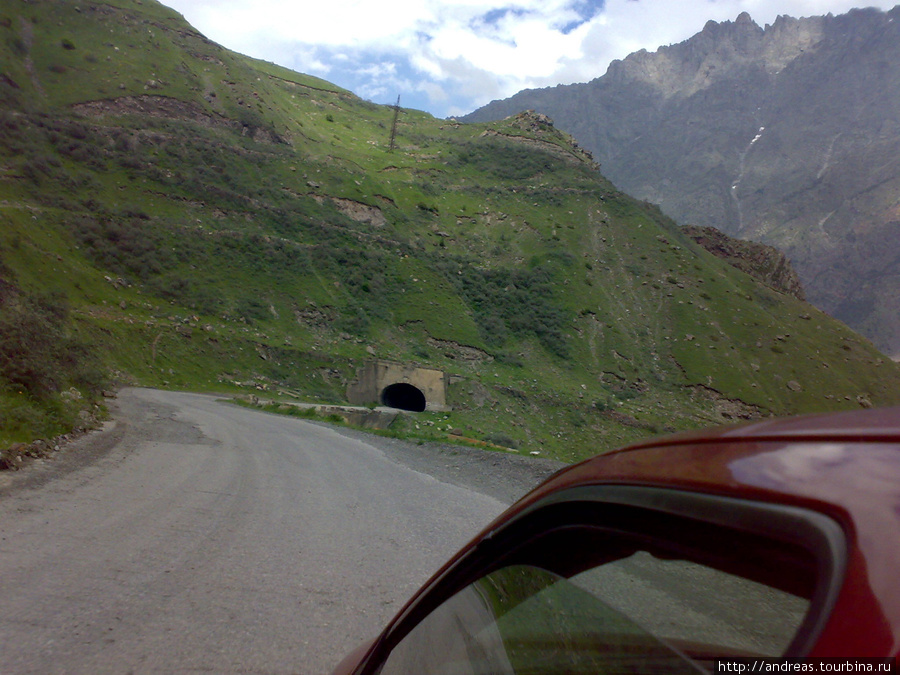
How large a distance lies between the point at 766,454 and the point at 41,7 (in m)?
83.5

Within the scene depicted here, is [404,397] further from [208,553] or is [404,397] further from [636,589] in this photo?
[636,589]

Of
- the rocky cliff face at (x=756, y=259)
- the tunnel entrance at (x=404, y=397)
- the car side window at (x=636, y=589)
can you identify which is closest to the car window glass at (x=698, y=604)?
the car side window at (x=636, y=589)

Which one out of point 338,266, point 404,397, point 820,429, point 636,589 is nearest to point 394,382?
point 404,397

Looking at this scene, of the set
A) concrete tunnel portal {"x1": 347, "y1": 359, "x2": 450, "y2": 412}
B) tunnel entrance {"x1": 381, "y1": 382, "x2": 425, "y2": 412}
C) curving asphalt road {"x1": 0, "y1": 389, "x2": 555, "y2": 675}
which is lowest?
tunnel entrance {"x1": 381, "y1": 382, "x2": 425, "y2": 412}

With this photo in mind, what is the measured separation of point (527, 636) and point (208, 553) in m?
4.90

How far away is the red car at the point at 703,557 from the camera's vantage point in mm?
703

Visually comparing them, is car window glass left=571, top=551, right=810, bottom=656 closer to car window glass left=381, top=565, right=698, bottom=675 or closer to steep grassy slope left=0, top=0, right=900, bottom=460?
car window glass left=381, top=565, right=698, bottom=675

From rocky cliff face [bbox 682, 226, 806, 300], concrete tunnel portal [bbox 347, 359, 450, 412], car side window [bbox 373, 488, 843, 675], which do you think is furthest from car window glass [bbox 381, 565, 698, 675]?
rocky cliff face [bbox 682, 226, 806, 300]

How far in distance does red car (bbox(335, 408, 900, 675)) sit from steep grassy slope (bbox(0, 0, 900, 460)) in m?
15.6

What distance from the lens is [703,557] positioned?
1.02 m

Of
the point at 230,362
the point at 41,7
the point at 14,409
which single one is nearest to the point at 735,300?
the point at 230,362

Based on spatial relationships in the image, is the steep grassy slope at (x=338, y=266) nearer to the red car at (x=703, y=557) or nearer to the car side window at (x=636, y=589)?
the car side window at (x=636, y=589)

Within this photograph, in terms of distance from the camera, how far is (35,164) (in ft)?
125

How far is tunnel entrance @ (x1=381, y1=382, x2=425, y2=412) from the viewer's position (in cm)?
3908
